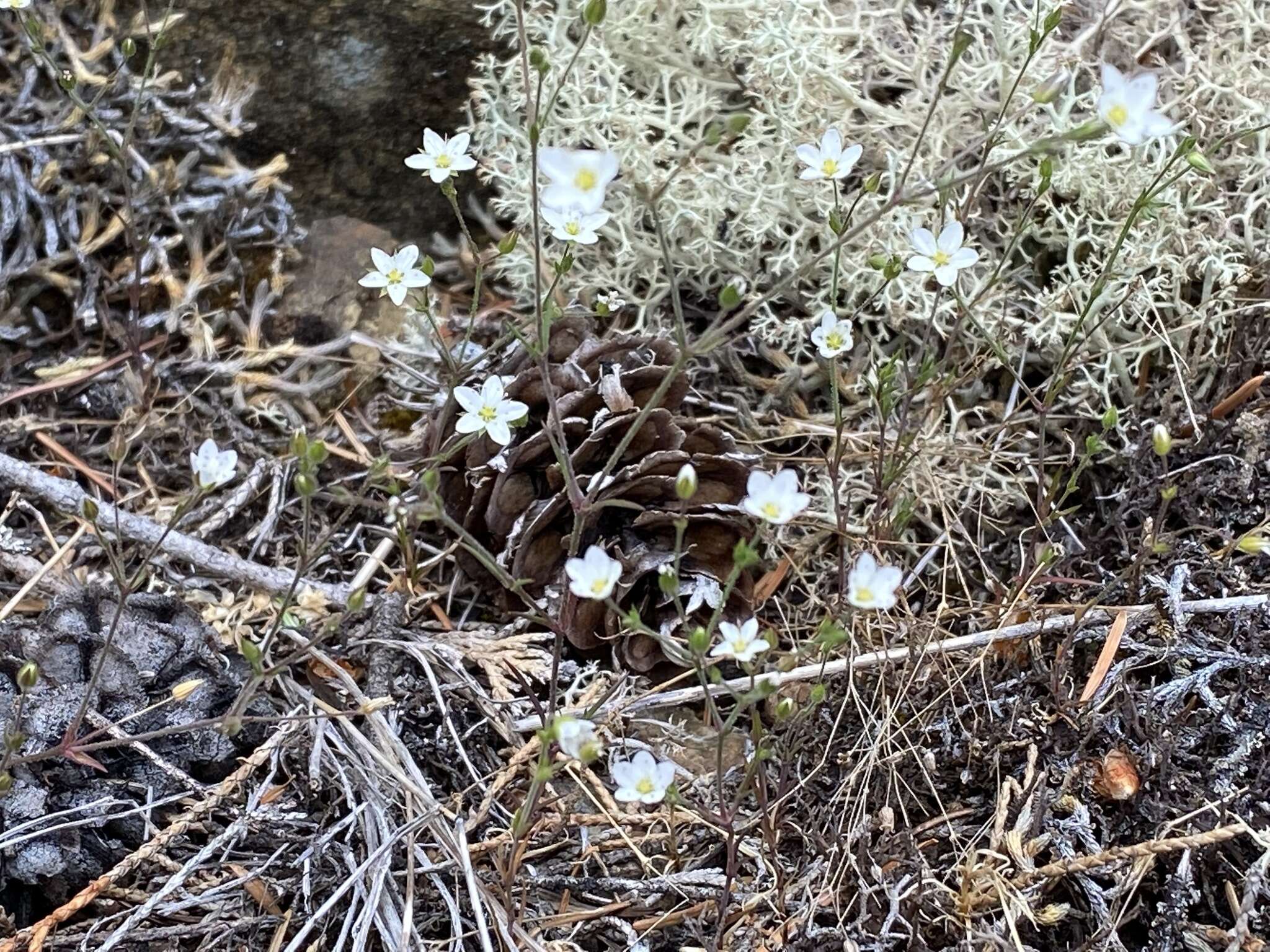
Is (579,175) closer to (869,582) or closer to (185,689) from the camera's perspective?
(869,582)

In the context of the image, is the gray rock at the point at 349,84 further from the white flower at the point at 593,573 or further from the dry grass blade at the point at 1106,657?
the dry grass blade at the point at 1106,657

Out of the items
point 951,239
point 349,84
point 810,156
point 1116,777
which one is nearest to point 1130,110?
point 951,239

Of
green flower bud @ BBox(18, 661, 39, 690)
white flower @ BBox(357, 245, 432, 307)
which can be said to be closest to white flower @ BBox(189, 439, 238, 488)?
green flower bud @ BBox(18, 661, 39, 690)

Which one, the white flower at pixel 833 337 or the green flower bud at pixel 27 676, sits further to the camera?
the white flower at pixel 833 337

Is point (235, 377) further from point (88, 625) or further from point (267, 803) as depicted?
point (267, 803)

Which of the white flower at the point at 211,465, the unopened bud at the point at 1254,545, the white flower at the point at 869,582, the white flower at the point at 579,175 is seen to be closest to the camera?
the white flower at the point at 579,175

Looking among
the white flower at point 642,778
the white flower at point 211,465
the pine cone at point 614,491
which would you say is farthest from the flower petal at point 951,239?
the white flower at point 211,465

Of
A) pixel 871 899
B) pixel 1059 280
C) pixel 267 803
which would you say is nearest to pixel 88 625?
pixel 267 803
